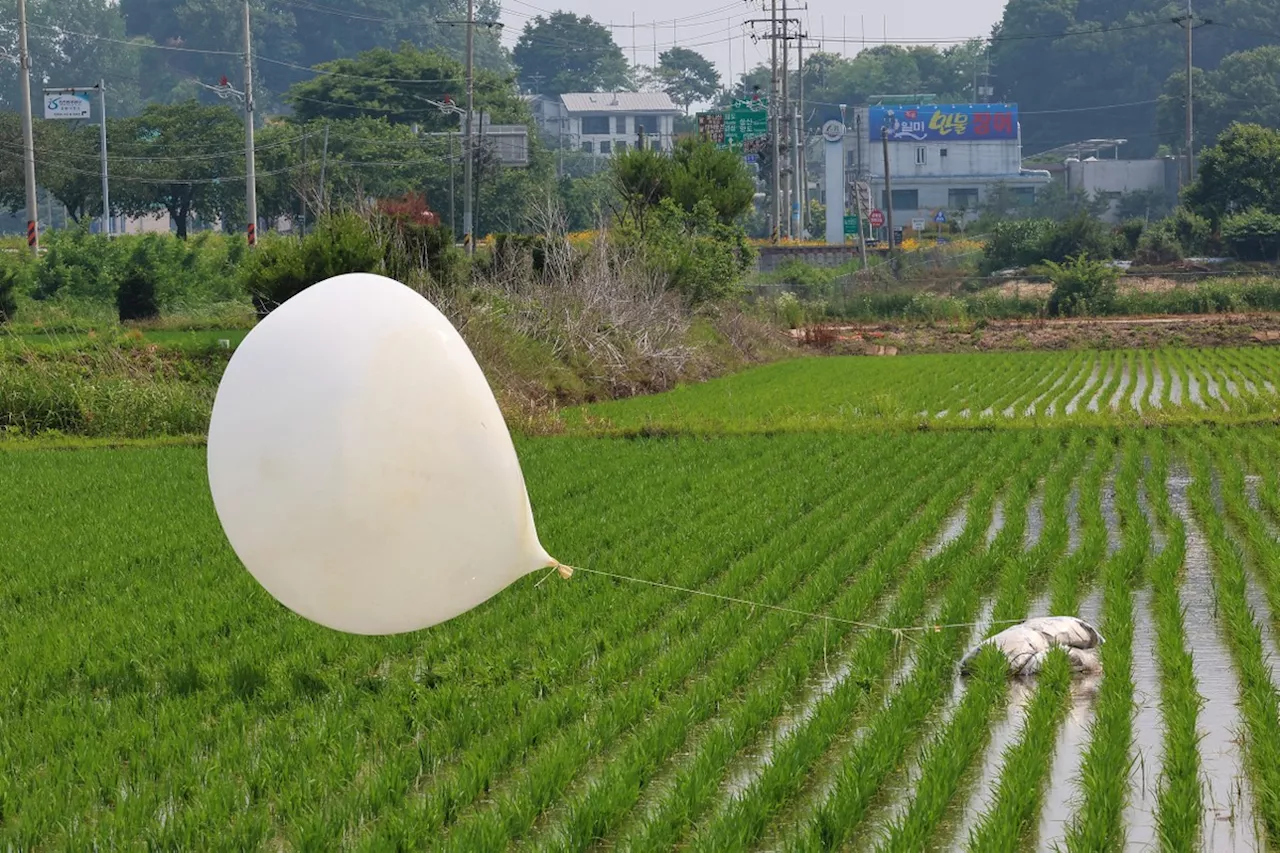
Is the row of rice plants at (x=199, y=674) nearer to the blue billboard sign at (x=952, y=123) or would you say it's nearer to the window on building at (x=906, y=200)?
the blue billboard sign at (x=952, y=123)

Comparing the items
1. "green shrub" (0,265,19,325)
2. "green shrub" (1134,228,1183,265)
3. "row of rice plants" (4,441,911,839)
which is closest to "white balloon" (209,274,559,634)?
"row of rice plants" (4,441,911,839)

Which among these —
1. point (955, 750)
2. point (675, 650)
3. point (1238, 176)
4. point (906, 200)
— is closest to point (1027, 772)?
point (955, 750)

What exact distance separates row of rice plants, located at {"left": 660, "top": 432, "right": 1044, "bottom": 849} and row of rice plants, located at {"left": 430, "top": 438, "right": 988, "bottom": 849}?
44cm

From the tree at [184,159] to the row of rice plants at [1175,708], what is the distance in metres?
61.0

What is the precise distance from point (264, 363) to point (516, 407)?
46.6 feet

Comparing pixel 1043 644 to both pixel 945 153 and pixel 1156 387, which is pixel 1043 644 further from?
pixel 945 153

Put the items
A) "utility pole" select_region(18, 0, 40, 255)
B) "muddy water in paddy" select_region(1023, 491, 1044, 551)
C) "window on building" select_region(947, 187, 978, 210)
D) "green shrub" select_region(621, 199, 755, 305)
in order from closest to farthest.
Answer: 1. "muddy water in paddy" select_region(1023, 491, 1044, 551)
2. "green shrub" select_region(621, 199, 755, 305)
3. "utility pole" select_region(18, 0, 40, 255)
4. "window on building" select_region(947, 187, 978, 210)

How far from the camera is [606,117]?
424 ft

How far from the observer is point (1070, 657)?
7590mm

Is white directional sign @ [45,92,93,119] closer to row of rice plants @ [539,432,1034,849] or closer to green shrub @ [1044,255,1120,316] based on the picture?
green shrub @ [1044,255,1120,316]

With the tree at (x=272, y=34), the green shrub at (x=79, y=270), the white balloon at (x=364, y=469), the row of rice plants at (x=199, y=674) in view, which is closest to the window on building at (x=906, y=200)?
the tree at (x=272, y=34)

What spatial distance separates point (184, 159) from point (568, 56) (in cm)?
8036

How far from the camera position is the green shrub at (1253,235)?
5509cm

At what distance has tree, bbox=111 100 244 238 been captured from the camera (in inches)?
2621
